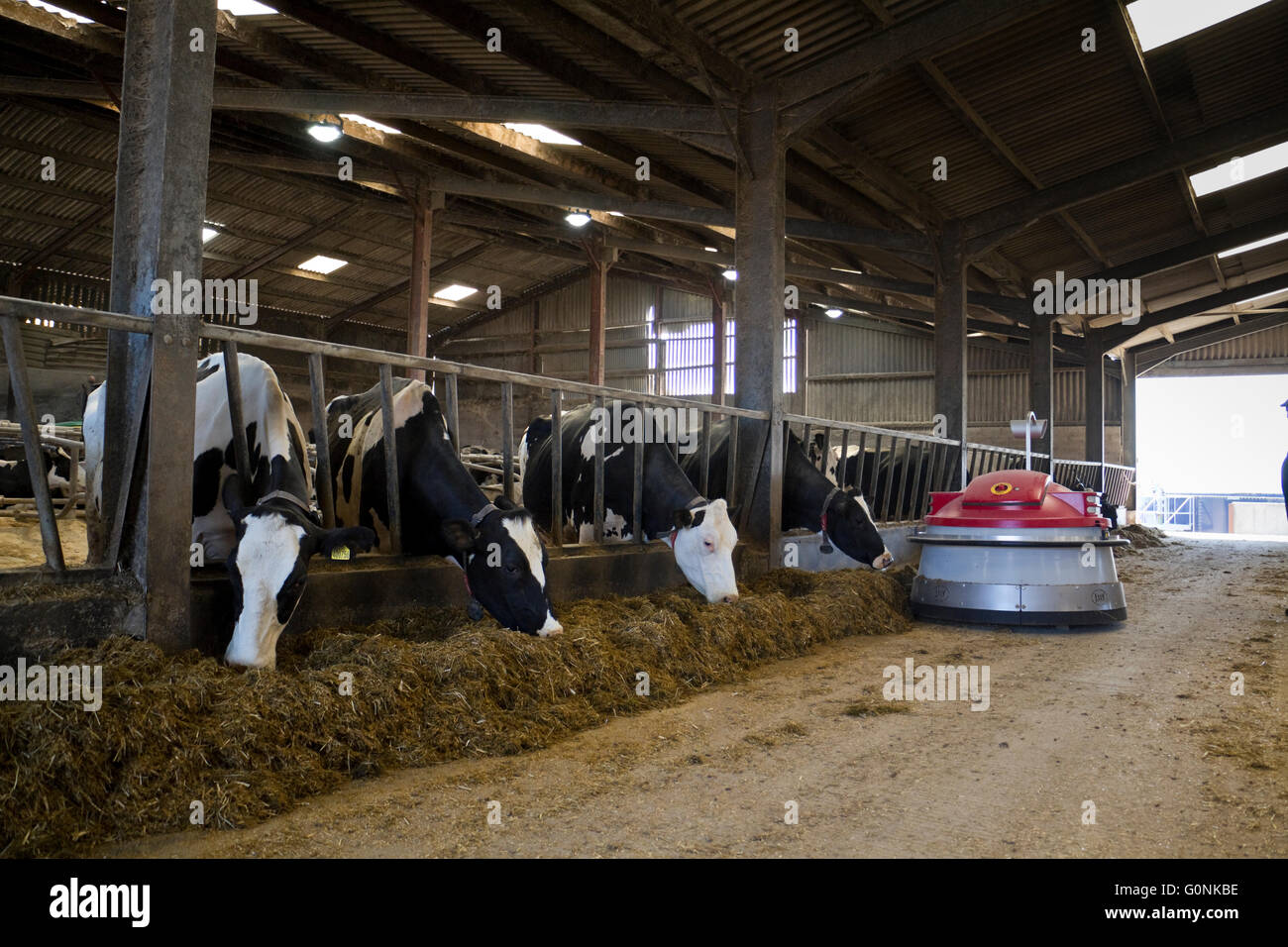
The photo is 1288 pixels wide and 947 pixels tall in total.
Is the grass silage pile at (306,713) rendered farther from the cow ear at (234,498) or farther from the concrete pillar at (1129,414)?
the concrete pillar at (1129,414)

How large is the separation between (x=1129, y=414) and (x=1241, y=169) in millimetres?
10366

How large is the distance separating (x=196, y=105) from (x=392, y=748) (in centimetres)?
261

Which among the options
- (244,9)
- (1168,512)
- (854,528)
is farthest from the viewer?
(1168,512)

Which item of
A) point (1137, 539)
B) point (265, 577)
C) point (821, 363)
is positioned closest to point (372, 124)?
point (265, 577)

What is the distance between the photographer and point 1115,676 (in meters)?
4.69

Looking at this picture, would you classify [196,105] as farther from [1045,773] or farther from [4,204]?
[4,204]

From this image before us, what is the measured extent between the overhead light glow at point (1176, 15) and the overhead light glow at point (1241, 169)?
3.69 meters

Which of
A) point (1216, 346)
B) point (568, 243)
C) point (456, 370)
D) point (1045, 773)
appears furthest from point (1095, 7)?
point (1216, 346)

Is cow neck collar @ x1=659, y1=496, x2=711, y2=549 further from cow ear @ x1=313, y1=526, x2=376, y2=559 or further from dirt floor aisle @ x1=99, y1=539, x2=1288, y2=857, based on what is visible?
cow ear @ x1=313, y1=526, x2=376, y2=559

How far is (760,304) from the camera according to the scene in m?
7.40

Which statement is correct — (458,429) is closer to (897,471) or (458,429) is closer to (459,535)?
(459,535)

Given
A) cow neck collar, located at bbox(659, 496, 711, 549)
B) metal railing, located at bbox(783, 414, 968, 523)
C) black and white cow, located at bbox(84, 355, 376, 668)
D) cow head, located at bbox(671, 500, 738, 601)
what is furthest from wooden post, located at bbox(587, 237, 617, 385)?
black and white cow, located at bbox(84, 355, 376, 668)

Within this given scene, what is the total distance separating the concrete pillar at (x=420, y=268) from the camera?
15.0 m

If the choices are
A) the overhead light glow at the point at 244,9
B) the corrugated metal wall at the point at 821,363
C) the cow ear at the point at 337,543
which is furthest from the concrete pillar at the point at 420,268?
the cow ear at the point at 337,543
